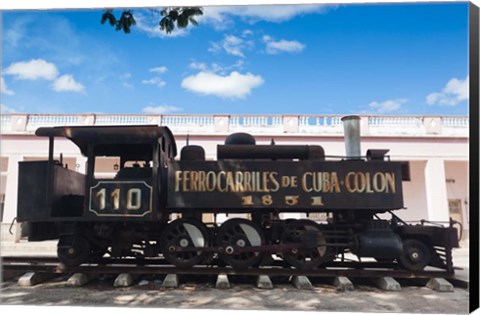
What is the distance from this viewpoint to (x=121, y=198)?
6.19 metres

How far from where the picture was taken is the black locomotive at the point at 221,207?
623 centimetres

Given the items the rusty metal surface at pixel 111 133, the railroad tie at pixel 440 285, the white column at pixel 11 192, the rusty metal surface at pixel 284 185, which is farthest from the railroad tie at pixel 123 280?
the white column at pixel 11 192

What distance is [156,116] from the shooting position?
15.3 m

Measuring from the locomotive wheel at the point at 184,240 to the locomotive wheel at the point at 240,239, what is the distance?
32cm

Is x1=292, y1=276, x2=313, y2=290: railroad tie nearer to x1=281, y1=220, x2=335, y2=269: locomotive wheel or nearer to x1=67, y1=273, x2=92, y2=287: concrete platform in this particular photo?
x1=281, y1=220, x2=335, y2=269: locomotive wheel

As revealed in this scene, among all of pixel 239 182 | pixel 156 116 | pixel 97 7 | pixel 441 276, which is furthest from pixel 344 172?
pixel 156 116

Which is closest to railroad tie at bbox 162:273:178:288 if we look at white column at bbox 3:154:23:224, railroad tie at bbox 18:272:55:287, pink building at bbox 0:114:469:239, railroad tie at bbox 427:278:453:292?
railroad tie at bbox 18:272:55:287

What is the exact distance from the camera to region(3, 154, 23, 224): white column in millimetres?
13914

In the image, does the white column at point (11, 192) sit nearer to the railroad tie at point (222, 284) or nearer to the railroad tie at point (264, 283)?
the railroad tie at point (222, 284)

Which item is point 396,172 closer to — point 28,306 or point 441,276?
point 441,276

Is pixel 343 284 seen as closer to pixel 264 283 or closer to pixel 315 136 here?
pixel 264 283

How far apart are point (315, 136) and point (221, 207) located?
912 cm

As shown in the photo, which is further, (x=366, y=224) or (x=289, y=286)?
(x=366, y=224)

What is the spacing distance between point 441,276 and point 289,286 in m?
2.51
